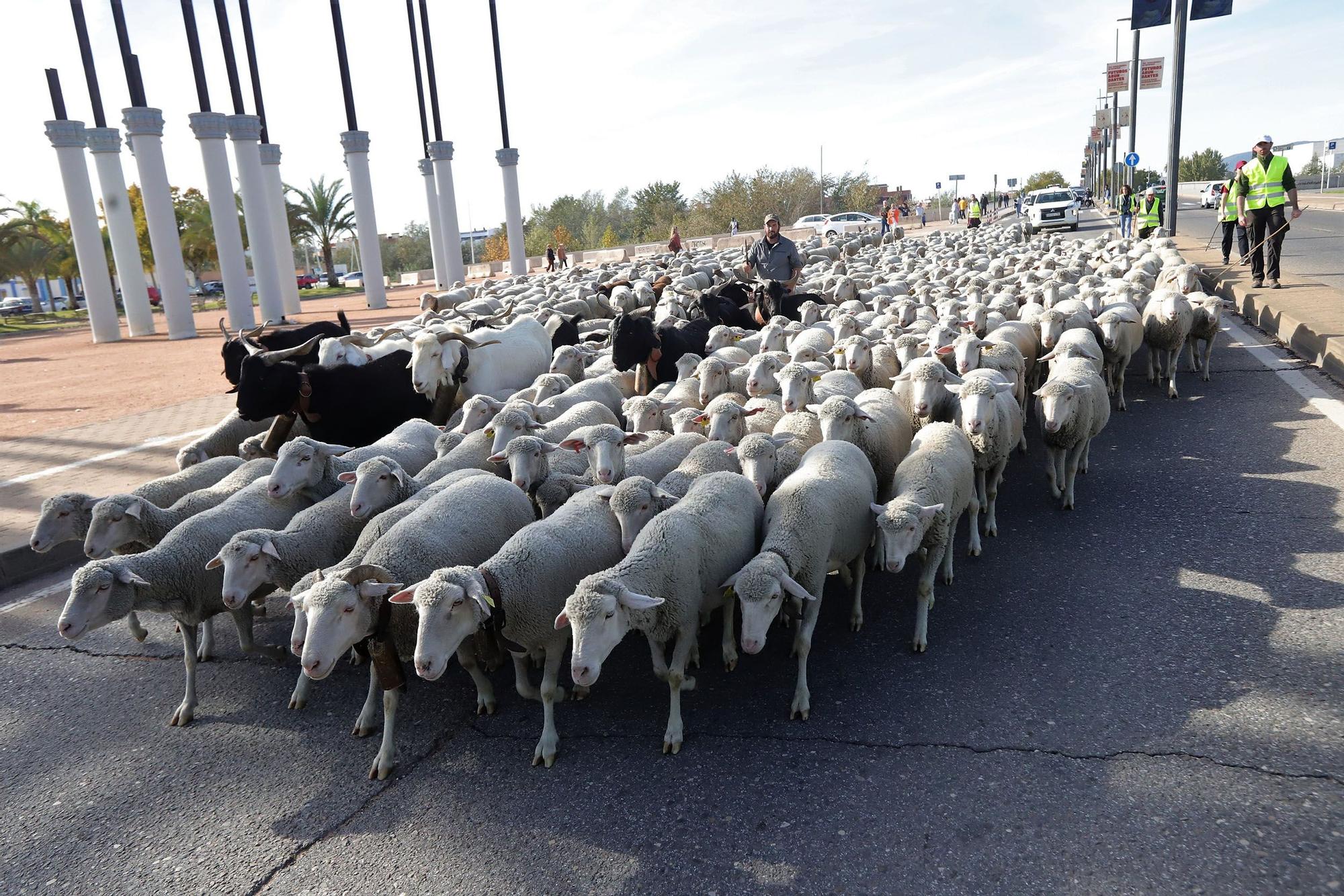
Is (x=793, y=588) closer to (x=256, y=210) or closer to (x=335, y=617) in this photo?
(x=335, y=617)

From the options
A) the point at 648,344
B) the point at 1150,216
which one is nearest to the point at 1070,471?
the point at 648,344

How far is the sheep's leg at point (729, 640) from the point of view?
384cm

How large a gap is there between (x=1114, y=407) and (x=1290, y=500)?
9.06ft

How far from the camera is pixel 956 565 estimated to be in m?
4.69

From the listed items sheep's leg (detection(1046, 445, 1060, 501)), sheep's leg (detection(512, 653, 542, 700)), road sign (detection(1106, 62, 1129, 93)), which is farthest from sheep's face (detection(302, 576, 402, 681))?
road sign (detection(1106, 62, 1129, 93))

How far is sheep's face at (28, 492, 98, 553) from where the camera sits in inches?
177

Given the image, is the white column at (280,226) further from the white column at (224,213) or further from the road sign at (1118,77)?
the road sign at (1118,77)

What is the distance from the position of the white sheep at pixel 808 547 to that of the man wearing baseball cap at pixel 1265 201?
10.2 m

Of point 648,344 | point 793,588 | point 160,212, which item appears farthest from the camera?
point 160,212

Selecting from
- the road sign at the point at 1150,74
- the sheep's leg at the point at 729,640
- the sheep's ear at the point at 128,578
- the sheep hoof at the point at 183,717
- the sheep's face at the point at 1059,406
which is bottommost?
the sheep hoof at the point at 183,717

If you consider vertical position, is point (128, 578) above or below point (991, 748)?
above

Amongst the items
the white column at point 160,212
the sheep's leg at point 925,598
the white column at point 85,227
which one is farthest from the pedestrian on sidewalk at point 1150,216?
the white column at point 85,227

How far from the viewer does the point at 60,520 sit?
14.9ft

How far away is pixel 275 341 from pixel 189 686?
5.46 m
